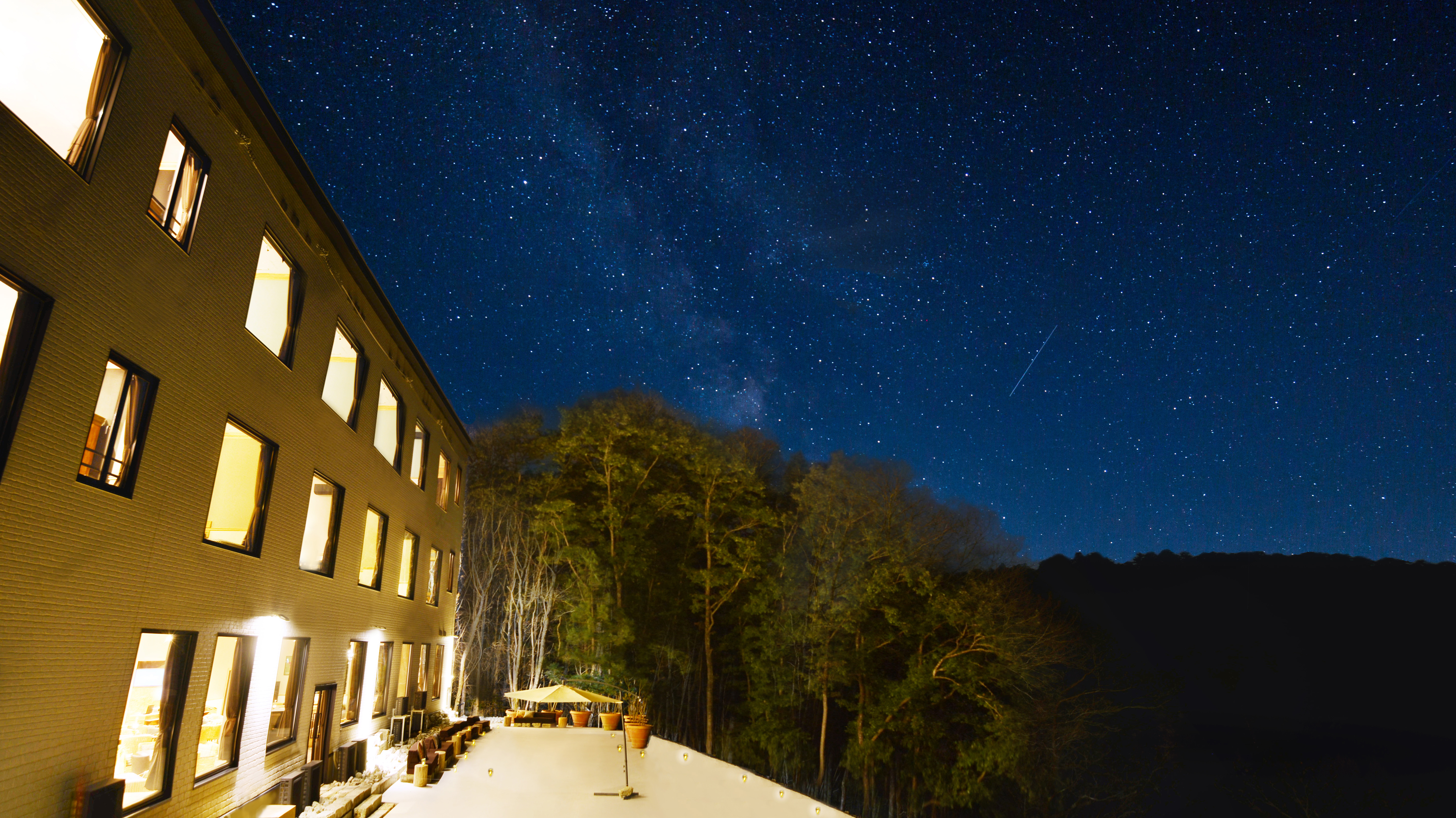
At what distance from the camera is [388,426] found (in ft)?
46.3

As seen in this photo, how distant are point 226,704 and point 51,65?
5940 mm

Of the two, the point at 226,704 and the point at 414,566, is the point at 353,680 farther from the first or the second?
the point at 226,704

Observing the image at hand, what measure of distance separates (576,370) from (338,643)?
15.6 metres

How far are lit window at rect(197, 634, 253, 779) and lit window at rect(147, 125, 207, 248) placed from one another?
392 centimetres

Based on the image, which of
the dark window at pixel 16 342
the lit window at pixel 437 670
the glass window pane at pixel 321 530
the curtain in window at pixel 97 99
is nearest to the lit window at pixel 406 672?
the lit window at pixel 437 670

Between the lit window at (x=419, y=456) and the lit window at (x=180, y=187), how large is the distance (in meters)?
8.66

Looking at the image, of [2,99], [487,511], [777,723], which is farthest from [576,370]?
[2,99]

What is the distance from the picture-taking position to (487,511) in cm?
2608

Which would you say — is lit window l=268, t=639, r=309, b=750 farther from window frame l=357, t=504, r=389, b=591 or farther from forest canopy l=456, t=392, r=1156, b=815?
forest canopy l=456, t=392, r=1156, b=815

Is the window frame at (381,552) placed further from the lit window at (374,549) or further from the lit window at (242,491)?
the lit window at (242,491)

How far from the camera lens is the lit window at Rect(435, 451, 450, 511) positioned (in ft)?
58.5

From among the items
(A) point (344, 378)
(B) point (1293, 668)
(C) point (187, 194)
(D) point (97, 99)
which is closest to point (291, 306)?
(C) point (187, 194)

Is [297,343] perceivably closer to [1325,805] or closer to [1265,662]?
[1325,805]

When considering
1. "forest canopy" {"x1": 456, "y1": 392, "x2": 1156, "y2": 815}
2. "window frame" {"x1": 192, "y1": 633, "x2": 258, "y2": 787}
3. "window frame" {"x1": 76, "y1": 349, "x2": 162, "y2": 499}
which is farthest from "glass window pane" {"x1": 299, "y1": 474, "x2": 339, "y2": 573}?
"forest canopy" {"x1": 456, "y1": 392, "x2": 1156, "y2": 815}
